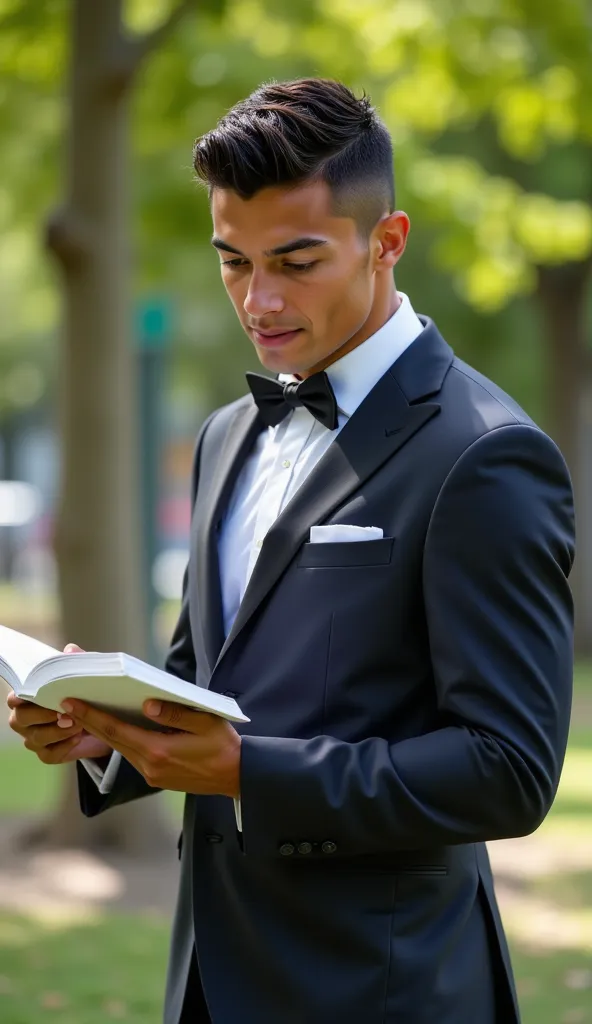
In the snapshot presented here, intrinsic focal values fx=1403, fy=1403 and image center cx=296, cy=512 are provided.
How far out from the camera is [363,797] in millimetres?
2025

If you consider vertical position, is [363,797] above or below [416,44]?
below

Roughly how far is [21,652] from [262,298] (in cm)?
72

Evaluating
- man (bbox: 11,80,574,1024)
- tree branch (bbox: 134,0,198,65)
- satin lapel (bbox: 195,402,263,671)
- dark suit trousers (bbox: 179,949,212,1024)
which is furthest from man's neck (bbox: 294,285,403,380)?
tree branch (bbox: 134,0,198,65)

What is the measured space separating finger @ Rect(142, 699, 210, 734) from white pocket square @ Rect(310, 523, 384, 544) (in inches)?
13.7

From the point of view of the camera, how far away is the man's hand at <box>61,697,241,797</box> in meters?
2.01

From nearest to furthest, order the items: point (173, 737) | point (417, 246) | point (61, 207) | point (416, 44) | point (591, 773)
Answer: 1. point (173, 737)
2. point (61, 207)
3. point (416, 44)
4. point (591, 773)
5. point (417, 246)

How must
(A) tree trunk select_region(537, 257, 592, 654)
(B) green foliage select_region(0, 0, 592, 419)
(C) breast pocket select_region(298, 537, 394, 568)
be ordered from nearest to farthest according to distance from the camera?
(C) breast pocket select_region(298, 537, 394, 568)
(B) green foliage select_region(0, 0, 592, 419)
(A) tree trunk select_region(537, 257, 592, 654)

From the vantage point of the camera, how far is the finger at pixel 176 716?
195cm

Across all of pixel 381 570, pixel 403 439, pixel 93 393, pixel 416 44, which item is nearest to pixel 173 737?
pixel 381 570

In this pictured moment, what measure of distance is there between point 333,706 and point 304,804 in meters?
0.16

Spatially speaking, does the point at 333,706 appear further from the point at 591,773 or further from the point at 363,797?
the point at 591,773

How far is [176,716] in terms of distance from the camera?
1.98 metres

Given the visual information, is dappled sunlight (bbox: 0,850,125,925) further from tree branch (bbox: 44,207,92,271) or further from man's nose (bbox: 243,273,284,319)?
man's nose (bbox: 243,273,284,319)

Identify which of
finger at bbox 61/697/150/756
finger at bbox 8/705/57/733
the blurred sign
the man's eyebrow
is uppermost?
the man's eyebrow
